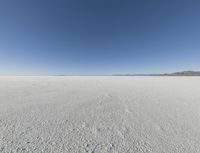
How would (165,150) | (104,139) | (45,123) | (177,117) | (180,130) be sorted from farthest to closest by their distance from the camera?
(177,117), (45,123), (180,130), (104,139), (165,150)

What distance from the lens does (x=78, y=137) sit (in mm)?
2250

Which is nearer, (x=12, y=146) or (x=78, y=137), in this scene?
(x=12, y=146)

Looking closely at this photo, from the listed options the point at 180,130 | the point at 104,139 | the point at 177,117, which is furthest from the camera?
the point at 177,117

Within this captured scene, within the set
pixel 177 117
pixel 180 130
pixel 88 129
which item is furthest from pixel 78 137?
pixel 177 117

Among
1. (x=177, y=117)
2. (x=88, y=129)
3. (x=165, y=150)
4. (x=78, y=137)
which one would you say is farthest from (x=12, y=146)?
(x=177, y=117)

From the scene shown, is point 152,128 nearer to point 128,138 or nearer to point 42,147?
point 128,138

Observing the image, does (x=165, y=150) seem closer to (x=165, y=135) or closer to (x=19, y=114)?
(x=165, y=135)

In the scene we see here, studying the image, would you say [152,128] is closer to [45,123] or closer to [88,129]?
[88,129]

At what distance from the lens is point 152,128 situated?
2.62 metres

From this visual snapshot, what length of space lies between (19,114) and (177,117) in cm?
478

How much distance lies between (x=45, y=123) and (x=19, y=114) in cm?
121

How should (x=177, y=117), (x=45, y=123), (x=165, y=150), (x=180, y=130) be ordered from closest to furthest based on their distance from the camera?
(x=165, y=150)
(x=180, y=130)
(x=45, y=123)
(x=177, y=117)

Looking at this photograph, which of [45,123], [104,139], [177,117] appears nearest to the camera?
[104,139]

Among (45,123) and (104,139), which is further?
(45,123)
